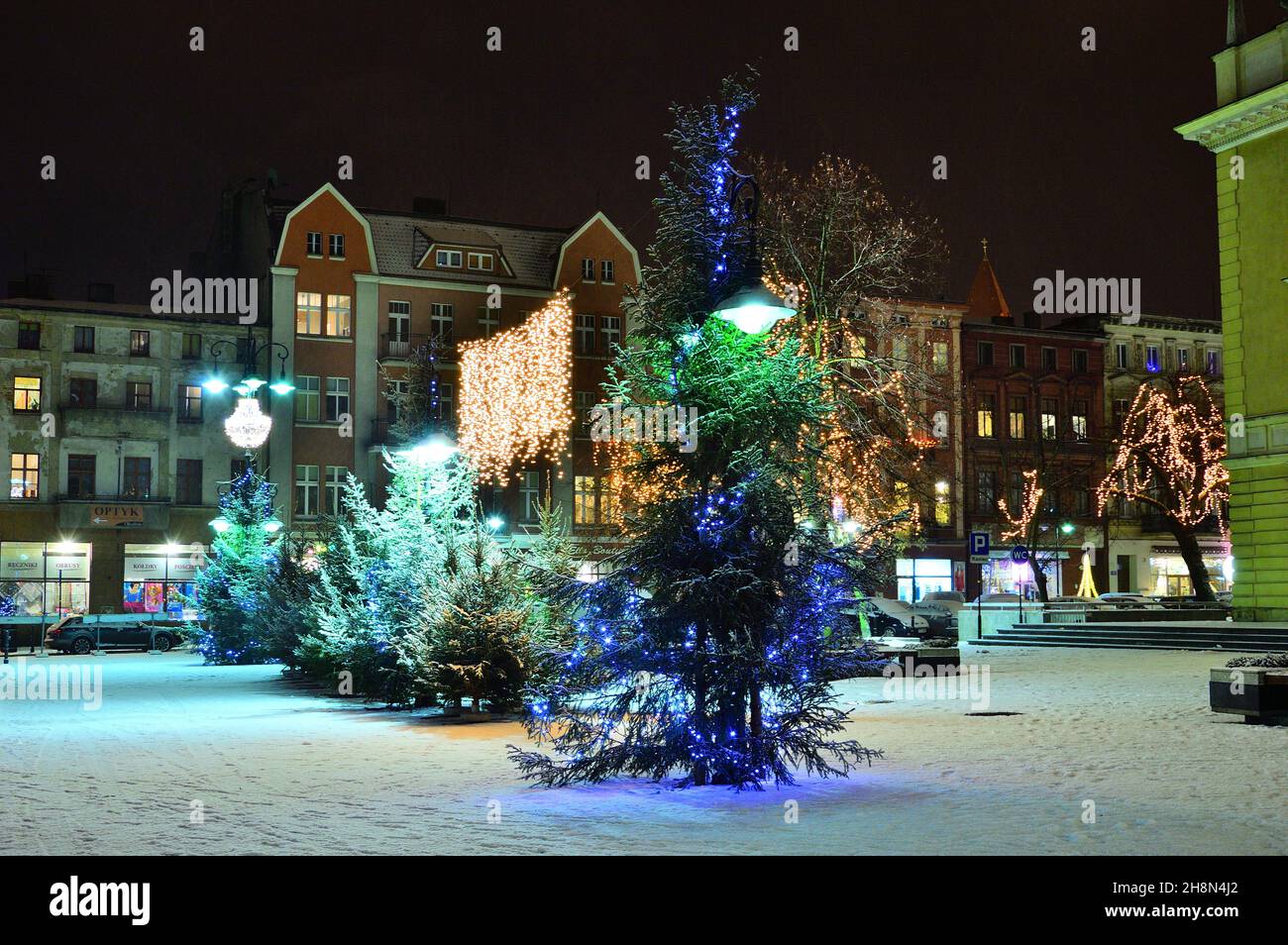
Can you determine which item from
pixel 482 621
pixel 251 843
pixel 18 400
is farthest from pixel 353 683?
pixel 18 400

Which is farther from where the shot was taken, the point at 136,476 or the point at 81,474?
the point at 136,476

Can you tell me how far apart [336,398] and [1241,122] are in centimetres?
3585

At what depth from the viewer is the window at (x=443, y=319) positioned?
5838 cm

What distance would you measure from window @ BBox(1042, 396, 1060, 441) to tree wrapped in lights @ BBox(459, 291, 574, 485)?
28.9m

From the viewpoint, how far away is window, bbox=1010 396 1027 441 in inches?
2862

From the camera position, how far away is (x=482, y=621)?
65.0 ft

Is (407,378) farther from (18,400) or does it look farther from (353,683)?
(353,683)

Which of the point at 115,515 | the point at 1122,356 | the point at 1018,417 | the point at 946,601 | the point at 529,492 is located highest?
the point at 1122,356

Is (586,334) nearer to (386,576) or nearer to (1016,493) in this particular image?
(1016,493)

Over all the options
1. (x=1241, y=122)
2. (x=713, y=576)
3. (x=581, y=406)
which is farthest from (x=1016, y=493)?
(x=713, y=576)

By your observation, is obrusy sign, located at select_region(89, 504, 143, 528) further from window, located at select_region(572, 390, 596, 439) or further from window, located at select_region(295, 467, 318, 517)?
window, located at select_region(572, 390, 596, 439)

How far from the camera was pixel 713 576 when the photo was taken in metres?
12.9

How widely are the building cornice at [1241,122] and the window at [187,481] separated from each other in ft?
129

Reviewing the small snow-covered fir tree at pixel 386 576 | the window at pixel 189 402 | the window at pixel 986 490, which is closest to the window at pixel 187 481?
the window at pixel 189 402
